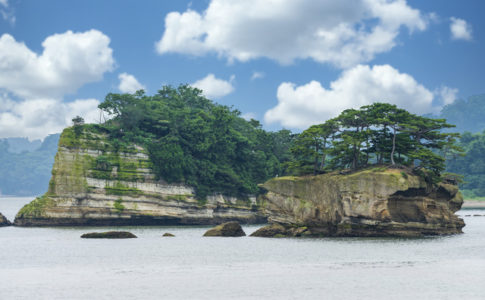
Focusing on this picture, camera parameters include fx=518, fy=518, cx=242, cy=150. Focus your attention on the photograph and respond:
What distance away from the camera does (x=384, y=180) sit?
2045 inches

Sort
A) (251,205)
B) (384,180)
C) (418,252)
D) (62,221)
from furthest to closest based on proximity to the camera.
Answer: (251,205)
(62,221)
(384,180)
(418,252)

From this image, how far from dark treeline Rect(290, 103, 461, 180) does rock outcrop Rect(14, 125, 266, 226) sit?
77.0 feet

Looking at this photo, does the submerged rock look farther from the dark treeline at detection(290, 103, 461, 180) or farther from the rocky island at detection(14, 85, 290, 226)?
the rocky island at detection(14, 85, 290, 226)

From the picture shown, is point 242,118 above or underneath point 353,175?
above

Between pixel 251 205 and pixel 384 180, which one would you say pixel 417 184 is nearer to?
pixel 384 180

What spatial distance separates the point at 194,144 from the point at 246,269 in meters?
53.1

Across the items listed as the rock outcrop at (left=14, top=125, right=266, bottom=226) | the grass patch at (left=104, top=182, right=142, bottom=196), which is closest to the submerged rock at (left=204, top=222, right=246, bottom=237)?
the rock outcrop at (left=14, top=125, right=266, bottom=226)

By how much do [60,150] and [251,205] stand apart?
3356 centimetres

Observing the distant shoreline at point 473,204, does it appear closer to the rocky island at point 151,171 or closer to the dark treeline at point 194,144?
the dark treeline at point 194,144

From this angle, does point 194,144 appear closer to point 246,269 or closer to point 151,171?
point 151,171

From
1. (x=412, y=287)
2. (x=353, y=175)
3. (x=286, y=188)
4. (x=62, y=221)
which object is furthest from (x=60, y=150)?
(x=412, y=287)

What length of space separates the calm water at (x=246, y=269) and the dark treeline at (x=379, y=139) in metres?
10.2

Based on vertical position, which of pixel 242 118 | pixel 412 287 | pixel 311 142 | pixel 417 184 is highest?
pixel 242 118

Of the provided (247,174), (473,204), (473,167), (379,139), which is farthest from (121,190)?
(473,167)
